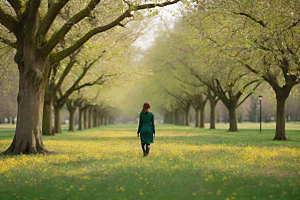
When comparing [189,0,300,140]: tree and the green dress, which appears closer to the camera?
the green dress

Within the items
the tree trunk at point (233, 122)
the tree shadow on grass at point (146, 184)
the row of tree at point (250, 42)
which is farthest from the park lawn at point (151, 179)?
the tree trunk at point (233, 122)

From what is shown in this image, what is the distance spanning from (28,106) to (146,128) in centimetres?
508

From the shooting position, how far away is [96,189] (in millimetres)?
7375

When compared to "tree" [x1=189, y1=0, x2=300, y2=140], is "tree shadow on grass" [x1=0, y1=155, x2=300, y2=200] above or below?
below

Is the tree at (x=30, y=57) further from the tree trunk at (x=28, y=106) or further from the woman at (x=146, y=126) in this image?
the woman at (x=146, y=126)

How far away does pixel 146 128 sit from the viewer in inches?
487

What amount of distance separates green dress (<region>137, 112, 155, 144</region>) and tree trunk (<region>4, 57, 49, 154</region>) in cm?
445

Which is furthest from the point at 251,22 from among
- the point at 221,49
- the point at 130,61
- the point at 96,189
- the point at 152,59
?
the point at 152,59

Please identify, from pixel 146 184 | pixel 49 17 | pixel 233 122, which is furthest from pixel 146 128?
pixel 233 122

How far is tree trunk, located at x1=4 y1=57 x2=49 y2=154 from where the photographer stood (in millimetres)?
13710

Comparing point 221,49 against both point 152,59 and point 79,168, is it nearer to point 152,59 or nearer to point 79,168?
point 79,168

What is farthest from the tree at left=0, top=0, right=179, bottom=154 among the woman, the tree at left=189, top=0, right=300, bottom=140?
the tree at left=189, top=0, right=300, bottom=140

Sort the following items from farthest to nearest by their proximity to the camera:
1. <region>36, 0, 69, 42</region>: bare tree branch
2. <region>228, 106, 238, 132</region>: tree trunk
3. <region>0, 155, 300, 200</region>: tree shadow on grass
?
<region>228, 106, 238, 132</region>: tree trunk
<region>36, 0, 69, 42</region>: bare tree branch
<region>0, 155, 300, 200</region>: tree shadow on grass

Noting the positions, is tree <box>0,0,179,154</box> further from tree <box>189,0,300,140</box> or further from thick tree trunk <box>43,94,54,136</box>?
thick tree trunk <box>43,94,54,136</box>
